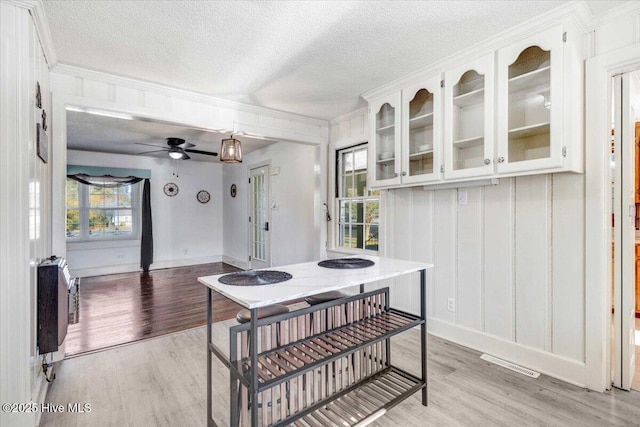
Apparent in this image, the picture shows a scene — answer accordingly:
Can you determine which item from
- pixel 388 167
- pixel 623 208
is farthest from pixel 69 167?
pixel 623 208

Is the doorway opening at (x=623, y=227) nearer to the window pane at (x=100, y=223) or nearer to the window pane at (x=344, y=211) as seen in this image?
the window pane at (x=344, y=211)

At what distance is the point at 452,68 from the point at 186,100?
2.47 meters

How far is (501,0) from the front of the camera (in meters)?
1.83

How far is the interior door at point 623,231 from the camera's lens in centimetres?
199

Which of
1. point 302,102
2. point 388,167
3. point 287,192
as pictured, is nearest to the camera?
point 388,167

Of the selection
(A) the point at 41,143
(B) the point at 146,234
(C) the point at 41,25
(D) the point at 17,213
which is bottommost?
(B) the point at 146,234

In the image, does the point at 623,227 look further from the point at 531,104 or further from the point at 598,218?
the point at 531,104

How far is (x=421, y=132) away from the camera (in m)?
2.72

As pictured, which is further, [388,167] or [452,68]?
[388,167]

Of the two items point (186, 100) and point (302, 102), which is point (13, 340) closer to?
point (186, 100)

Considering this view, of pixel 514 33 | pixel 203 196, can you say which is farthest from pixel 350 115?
pixel 203 196

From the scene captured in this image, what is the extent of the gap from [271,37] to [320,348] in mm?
2041

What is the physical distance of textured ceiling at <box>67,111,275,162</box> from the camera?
4059mm

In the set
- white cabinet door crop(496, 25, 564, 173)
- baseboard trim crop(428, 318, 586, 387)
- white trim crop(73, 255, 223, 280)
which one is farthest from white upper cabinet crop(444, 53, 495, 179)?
white trim crop(73, 255, 223, 280)
